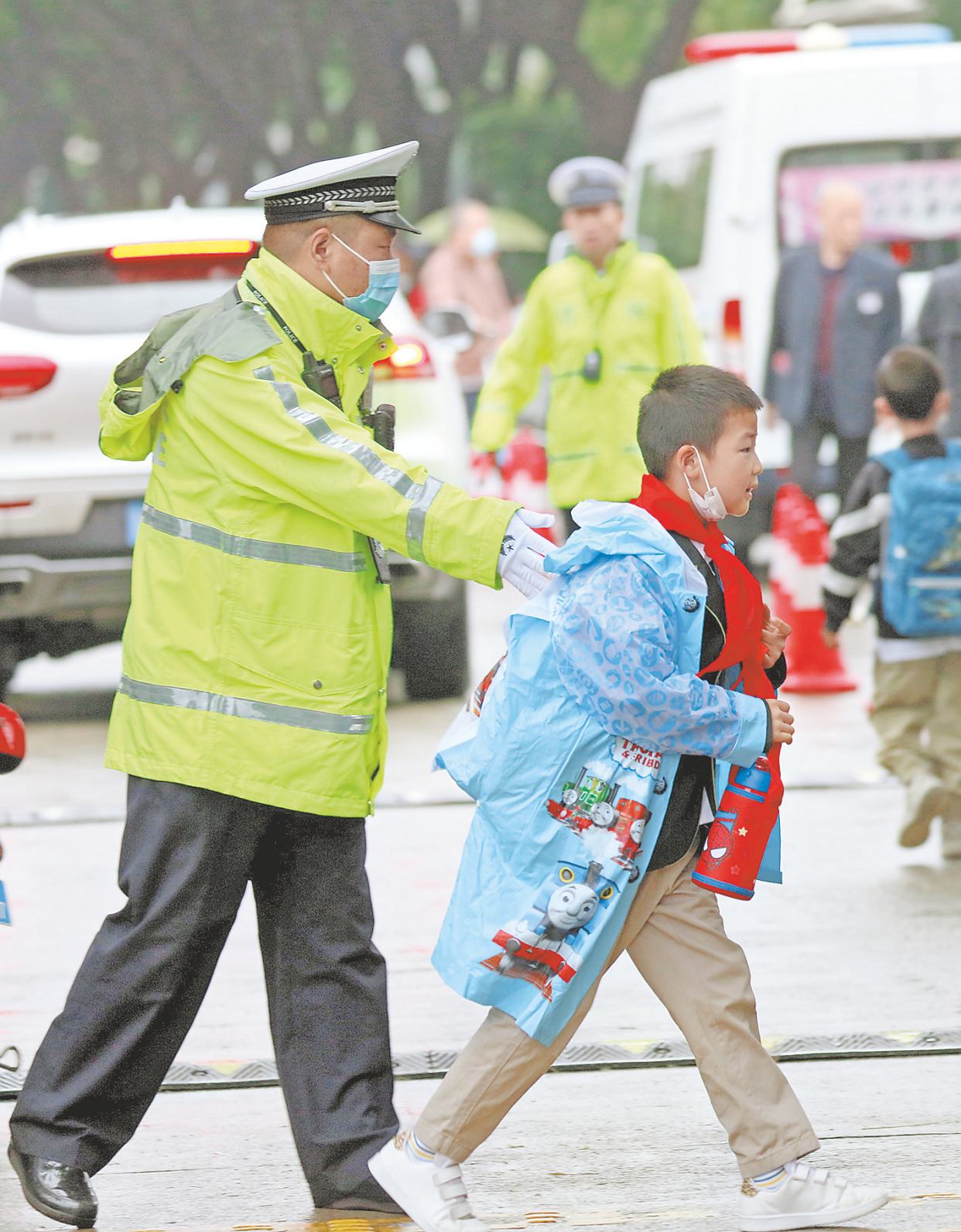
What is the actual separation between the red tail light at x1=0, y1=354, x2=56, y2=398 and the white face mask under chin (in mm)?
4675

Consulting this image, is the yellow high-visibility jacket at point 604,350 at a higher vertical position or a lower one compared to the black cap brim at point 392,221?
lower

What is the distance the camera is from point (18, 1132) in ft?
11.5

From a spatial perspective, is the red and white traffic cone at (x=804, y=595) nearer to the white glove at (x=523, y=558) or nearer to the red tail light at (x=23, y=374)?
the red tail light at (x=23, y=374)

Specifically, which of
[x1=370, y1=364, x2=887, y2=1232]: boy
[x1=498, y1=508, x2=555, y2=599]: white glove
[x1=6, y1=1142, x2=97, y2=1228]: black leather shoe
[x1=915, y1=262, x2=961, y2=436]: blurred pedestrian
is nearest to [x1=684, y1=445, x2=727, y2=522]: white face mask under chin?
[x1=370, y1=364, x2=887, y2=1232]: boy

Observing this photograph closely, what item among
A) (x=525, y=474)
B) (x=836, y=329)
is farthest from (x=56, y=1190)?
(x=525, y=474)

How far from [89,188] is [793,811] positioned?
3229 centimetres

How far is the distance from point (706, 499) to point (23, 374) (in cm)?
476

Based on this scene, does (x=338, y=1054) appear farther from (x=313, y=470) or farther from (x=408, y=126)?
(x=408, y=126)

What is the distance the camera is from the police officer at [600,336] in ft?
27.4

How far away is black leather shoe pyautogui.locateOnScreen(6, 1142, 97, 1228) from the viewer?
3.46m

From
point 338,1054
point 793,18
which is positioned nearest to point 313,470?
point 338,1054

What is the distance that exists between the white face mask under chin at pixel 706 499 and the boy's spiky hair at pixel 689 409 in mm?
32

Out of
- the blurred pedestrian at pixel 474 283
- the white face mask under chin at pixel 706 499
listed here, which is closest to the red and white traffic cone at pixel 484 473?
the blurred pedestrian at pixel 474 283

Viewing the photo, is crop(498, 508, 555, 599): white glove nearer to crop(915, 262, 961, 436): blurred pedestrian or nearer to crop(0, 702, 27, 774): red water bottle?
crop(0, 702, 27, 774): red water bottle
